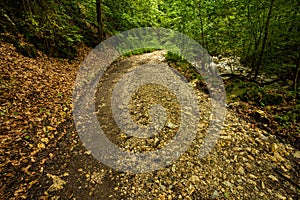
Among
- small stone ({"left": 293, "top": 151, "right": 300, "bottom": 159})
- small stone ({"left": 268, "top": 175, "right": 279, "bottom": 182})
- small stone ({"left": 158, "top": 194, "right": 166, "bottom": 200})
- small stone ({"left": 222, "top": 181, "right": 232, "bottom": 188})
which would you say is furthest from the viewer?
small stone ({"left": 293, "top": 151, "right": 300, "bottom": 159})

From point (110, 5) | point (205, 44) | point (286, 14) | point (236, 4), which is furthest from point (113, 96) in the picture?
point (110, 5)

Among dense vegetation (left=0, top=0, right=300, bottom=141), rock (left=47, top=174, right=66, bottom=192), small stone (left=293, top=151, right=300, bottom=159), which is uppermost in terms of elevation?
dense vegetation (left=0, top=0, right=300, bottom=141)

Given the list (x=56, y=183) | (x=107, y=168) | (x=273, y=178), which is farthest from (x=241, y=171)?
(x=56, y=183)

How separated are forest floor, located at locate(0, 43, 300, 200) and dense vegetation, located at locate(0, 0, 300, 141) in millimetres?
1533

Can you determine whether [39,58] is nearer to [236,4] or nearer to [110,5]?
[110,5]

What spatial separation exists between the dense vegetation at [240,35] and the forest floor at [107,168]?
1533 millimetres

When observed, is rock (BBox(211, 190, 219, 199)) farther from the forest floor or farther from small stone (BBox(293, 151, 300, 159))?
small stone (BBox(293, 151, 300, 159))

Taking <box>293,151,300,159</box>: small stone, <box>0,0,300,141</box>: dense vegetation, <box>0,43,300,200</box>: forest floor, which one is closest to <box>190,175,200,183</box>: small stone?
<box>0,43,300,200</box>: forest floor

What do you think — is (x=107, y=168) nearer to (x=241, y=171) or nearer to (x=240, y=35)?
(x=241, y=171)

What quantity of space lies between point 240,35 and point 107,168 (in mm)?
Result: 7055

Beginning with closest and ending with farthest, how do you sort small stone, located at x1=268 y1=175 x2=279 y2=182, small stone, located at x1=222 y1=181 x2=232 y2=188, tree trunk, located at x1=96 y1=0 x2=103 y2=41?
small stone, located at x1=222 y1=181 x2=232 y2=188 < small stone, located at x1=268 y1=175 x2=279 y2=182 < tree trunk, located at x1=96 y1=0 x2=103 y2=41

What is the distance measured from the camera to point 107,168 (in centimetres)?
356

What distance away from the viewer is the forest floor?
123 inches

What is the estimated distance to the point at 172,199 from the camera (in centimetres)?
302
